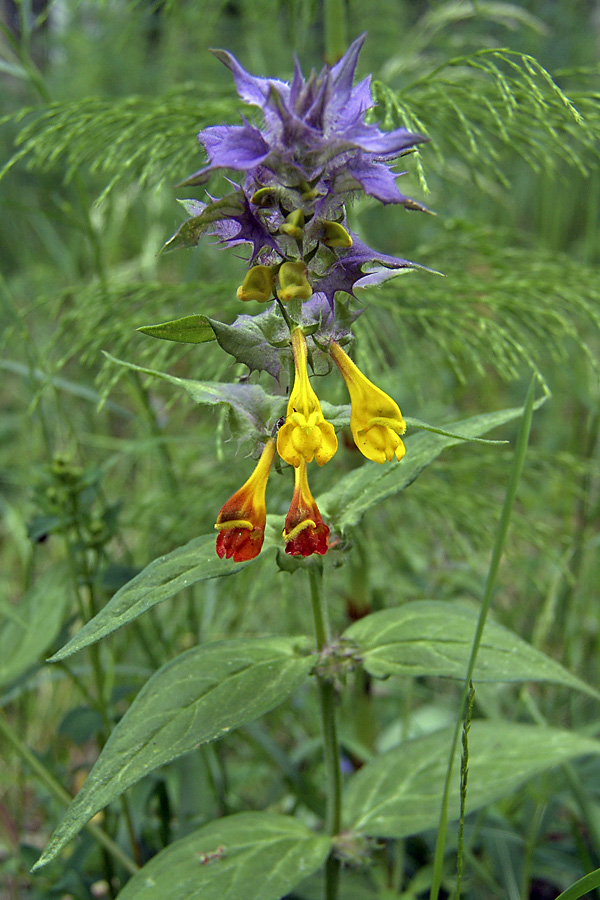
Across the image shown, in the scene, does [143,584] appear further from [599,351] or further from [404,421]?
[599,351]

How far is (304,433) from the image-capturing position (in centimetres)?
88

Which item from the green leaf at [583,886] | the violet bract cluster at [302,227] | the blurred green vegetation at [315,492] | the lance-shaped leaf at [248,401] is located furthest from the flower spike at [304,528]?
the green leaf at [583,886]

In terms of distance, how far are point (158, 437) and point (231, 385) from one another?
69 cm

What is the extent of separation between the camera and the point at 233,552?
3.01ft

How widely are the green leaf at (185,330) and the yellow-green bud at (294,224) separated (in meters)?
0.16

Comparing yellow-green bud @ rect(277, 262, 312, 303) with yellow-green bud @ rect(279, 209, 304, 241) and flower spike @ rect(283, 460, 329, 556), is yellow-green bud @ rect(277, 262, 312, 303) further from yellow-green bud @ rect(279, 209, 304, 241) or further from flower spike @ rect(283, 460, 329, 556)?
flower spike @ rect(283, 460, 329, 556)

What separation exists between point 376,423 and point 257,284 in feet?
0.80

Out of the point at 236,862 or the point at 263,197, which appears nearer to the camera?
the point at 263,197

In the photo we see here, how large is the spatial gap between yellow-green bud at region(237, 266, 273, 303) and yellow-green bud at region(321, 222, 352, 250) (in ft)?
0.29

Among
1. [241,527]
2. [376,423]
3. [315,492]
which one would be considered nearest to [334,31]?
[315,492]

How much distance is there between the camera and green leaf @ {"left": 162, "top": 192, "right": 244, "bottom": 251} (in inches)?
34.6

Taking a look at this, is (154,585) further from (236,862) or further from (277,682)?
(236,862)

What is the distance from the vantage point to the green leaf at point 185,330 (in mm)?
886

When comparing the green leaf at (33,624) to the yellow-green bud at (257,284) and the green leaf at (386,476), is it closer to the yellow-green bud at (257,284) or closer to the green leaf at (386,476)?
the green leaf at (386,476)
